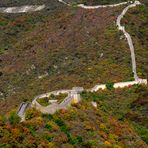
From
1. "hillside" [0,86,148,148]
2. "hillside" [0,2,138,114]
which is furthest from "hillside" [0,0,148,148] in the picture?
"hillside" [0,2,138,114]

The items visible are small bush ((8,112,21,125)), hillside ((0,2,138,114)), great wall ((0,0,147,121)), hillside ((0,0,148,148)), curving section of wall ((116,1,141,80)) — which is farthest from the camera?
curving section of wall ((116,1,141,80))

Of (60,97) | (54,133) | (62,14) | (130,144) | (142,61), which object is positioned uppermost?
(54,133)

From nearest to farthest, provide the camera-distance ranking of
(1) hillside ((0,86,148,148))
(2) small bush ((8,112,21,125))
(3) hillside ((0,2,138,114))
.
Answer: (1) hillside ((0,86,148,148))
(2) small bush ((8,112,21,125))
(3) hillside ((0,2,138,114))

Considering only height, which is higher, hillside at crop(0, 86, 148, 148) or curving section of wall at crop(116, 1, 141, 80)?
hillside at crop(0, 86, 148, 148)

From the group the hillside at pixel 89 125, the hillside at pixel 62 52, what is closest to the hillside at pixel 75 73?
the hillside at pixel 89 125

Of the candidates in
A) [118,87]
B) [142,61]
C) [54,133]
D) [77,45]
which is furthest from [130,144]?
[77,45]

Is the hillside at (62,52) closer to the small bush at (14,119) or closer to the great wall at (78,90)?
the great wall at (78,90)

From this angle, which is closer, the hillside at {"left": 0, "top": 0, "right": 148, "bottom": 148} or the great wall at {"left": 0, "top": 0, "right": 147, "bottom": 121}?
the hillside at {"left": 0, "top": 0, "right": 148, "bottom": 148}

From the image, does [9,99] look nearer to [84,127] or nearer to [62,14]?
[84,127]

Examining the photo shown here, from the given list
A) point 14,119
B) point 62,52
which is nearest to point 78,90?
point 14,119

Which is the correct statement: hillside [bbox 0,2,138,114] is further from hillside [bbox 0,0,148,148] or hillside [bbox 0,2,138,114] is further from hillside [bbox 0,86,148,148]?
hillside [bbox 0,86,148,148]

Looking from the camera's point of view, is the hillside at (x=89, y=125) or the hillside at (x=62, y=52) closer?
the hillside at (x=89, y=125)
